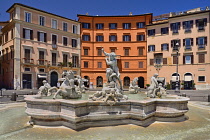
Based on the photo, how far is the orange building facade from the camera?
4000 cm

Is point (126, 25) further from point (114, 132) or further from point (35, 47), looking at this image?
point (114, 132)

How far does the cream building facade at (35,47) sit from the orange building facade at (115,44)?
3.10 meters

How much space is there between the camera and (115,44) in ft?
133

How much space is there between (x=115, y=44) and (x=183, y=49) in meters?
15.3

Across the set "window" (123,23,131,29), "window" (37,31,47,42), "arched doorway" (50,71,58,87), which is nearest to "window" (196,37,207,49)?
"window" (123,23,131,29)

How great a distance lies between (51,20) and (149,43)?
2273 centimetres

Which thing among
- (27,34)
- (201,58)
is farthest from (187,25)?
(27,34)

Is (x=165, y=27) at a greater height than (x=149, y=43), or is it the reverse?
(x=165, y=27)

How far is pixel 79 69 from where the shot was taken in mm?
39500

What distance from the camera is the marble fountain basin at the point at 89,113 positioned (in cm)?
616

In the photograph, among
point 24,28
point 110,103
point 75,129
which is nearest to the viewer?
point 75,129

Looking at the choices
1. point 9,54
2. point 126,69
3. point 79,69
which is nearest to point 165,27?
point 126,69

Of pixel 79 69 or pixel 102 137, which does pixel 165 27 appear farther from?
pixel 102 137

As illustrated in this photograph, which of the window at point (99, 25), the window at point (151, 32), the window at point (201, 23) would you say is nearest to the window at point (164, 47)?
the window at point (151, 32)
